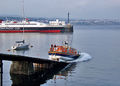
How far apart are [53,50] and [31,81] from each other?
14.6m

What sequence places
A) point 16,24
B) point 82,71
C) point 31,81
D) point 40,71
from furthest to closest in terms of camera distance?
point 16,24, point 82,71, point 40,71, point 31,81

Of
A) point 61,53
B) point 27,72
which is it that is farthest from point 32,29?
point 27,72

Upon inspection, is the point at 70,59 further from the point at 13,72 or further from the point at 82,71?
the point at 13,72

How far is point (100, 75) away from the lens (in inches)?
1345

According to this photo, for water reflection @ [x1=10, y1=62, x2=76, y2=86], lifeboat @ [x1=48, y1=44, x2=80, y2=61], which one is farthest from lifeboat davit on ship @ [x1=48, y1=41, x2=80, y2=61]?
water reflection @ [x1=10, y1=62, x2=76, y2=86]

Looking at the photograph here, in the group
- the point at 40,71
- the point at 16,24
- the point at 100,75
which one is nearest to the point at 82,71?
the point at 100,75

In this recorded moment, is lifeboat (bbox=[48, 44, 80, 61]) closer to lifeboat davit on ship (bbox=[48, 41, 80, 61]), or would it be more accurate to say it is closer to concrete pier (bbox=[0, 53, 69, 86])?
lifeboat davit on ship (bbox=[48, 41, 80, 61])

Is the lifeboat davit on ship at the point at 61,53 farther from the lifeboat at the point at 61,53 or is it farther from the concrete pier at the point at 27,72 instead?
the concrete pier at the point at 27,72

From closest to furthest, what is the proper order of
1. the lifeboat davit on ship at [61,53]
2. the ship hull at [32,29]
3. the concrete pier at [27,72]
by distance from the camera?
the concrete pier at [27,72] → the lifeboat davit on ship at [61,53] → the ship hull at [32,29]

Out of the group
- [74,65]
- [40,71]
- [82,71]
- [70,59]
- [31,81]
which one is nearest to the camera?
[31,81]

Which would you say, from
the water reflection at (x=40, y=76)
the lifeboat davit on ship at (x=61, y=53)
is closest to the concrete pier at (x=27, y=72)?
the water reflection at (x=40, y=76)

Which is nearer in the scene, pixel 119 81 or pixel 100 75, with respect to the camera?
pixel 119 81

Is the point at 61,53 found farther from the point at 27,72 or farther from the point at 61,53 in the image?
the point at 27,72

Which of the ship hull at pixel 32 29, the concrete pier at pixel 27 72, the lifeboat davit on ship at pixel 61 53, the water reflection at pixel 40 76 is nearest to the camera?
the concrete pier at pixel 27 72
